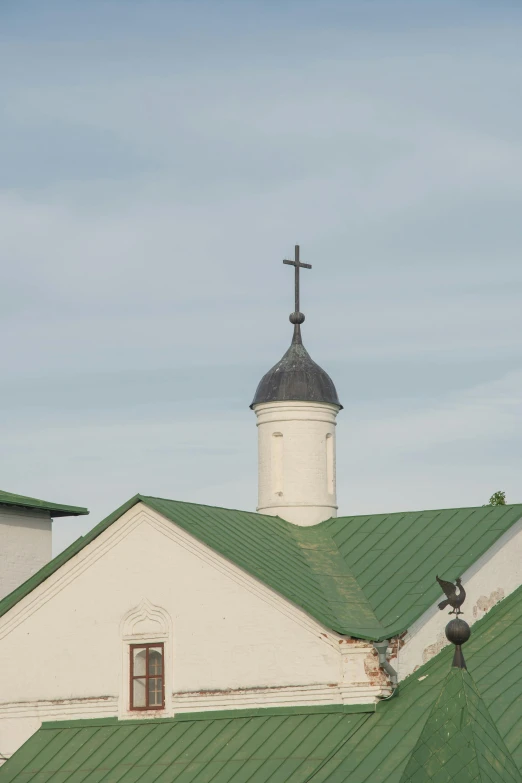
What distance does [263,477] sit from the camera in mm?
24156

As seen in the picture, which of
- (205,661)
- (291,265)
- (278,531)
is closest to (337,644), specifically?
(205,661)

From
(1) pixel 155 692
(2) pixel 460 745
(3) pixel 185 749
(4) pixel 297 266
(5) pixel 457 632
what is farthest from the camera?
(4) pixel 297 266

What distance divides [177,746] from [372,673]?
2.93 meters

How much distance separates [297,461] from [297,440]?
36 cm

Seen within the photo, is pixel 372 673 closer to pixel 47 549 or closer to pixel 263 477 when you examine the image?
pixel 263 477

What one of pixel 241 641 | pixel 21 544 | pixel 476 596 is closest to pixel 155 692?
pixel 241 641

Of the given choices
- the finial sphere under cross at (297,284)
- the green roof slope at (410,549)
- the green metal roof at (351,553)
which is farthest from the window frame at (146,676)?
the finial sphere under cross at (297,284)

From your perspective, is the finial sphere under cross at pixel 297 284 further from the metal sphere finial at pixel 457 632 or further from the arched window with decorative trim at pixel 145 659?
the metal sphere finial at pixel 457 632

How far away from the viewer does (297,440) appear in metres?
24.0

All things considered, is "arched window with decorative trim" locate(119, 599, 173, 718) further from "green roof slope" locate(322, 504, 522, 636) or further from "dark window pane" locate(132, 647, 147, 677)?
"green roof slope" locate(322, 504, 522, 636)

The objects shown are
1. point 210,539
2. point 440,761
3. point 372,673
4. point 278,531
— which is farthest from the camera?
point 278,531

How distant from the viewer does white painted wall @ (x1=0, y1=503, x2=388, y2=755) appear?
19.2 meters

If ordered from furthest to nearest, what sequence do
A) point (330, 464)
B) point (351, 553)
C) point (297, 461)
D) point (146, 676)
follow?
1. point (330, 464)
2. point (297, 461)
3. point (351, 553)
4. point (146, 676)

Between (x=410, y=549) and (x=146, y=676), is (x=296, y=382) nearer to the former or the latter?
(x=410, y=549)
